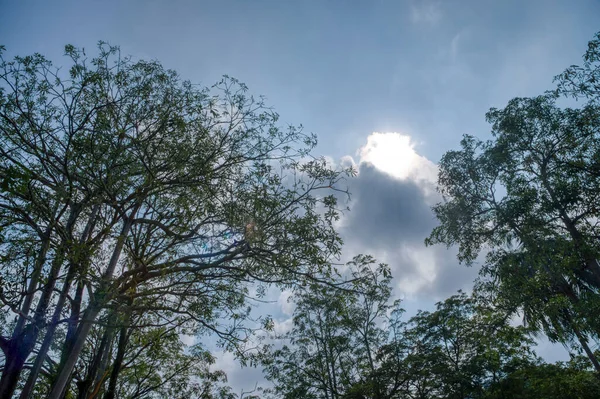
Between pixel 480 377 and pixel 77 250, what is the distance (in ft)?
66.0

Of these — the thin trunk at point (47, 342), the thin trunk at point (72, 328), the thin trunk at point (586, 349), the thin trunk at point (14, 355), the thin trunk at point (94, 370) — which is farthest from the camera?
the thin trunk at point (586, 349)

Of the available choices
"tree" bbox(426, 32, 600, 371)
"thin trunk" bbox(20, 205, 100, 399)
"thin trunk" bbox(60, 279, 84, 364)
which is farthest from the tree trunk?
"tree" bbox(426, 32, 600, 371)

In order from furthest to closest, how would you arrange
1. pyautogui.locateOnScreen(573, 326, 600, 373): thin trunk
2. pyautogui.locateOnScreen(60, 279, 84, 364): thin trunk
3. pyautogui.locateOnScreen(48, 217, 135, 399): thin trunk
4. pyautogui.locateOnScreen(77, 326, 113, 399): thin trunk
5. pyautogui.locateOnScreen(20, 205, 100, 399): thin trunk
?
pyautogui.locateOnScreen(573, 326, 600, 373): thin trunk → pyautogui.locateOnScreen(77, 326, 113, 399): thin trunk → pyautogui.locateOnScreen(60, 279, 84, 364): thin trunk → pyautogui.locateOnScreen(20, 205, 100, 399): thin trunk → pyautogui.locateOnScreen(48, 217, 135, 399): thin trunk

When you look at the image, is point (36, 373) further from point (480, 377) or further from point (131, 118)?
point (480, 377)

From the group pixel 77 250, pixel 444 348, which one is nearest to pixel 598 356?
pixel 444 348

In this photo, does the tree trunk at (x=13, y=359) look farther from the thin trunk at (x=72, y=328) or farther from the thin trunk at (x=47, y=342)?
the thin trunk at (x=72, y=328)

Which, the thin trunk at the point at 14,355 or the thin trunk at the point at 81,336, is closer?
the thin trunk at the point at 14,355

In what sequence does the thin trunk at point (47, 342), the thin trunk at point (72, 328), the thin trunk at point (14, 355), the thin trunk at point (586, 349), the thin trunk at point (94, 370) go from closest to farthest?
1. the thin trunk at point (14, 355)
2. the thin trunk at point (47, 342)
3. the thin trunk at point (72, 328)
4. the thin trunk at point (94, 370)
5. the thin trunk at point (586, 349)

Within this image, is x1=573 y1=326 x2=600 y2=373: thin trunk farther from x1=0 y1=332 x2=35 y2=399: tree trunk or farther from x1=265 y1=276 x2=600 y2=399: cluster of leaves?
x1=0 y1=332 x2=35 y2=399: tree trunk

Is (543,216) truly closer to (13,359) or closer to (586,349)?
(586,349)

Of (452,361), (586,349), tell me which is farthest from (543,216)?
(452,361)

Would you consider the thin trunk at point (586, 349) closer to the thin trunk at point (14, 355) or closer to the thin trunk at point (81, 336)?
the thin trunk at point (81, 336)

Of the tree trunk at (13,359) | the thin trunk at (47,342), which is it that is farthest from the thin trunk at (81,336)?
the tree trunk at (13,359)

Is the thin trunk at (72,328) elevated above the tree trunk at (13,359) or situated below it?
above
